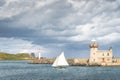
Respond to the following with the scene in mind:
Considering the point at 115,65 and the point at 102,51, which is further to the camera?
the point at 115,65

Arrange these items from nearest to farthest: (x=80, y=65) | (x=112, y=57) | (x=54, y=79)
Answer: (x=54, y=79) → (x=112, y=57) → (x=80, y=65)

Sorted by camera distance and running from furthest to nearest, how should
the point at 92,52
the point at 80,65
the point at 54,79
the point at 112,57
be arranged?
the point at 80,65 → the point at 112,57 → the point at 92,52 → the point at 54,79

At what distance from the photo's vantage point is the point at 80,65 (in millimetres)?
191500

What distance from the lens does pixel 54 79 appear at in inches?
3967

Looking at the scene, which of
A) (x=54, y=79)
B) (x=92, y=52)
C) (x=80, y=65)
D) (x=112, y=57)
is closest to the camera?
(x=54, y=79)

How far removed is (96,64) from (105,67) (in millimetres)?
8865

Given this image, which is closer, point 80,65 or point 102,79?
point 102,79

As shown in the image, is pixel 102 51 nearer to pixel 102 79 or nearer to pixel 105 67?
pixel 105 67

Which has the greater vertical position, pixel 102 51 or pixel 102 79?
pixel 102 51

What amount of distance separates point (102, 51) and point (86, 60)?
2203 centimetres

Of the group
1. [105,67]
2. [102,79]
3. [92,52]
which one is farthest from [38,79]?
[105,67]

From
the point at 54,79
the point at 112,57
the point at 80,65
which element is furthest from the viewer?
the point at 80,65

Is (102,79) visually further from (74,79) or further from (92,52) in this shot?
(92,52)

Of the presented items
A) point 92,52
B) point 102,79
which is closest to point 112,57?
point 92,52
